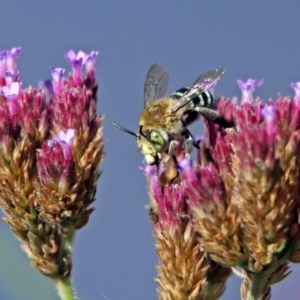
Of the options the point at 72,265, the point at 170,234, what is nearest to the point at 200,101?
the point at 170,234

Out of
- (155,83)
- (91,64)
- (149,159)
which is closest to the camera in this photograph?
(149,159)

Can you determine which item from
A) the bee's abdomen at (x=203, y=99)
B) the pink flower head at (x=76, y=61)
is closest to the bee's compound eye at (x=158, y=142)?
the bee's abdomen at (x=203, y=99)

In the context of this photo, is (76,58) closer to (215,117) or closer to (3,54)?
(3,54)

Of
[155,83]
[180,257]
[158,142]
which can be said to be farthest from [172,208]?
[155,83]

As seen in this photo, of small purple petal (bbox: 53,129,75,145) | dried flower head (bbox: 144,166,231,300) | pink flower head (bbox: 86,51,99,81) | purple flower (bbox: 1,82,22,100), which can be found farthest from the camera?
pink flower head (bbox: 86,51,99,81)

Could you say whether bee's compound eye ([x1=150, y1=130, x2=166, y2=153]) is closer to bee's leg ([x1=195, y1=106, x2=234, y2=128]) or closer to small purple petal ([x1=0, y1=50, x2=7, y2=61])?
bee's leg ([x1=195, y1=106, x2=234, y2=128])

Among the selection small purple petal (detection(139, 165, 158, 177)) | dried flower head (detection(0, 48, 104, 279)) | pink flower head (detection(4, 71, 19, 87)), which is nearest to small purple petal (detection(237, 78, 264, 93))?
small purple petal (detection(139, 165, 158, 177))
